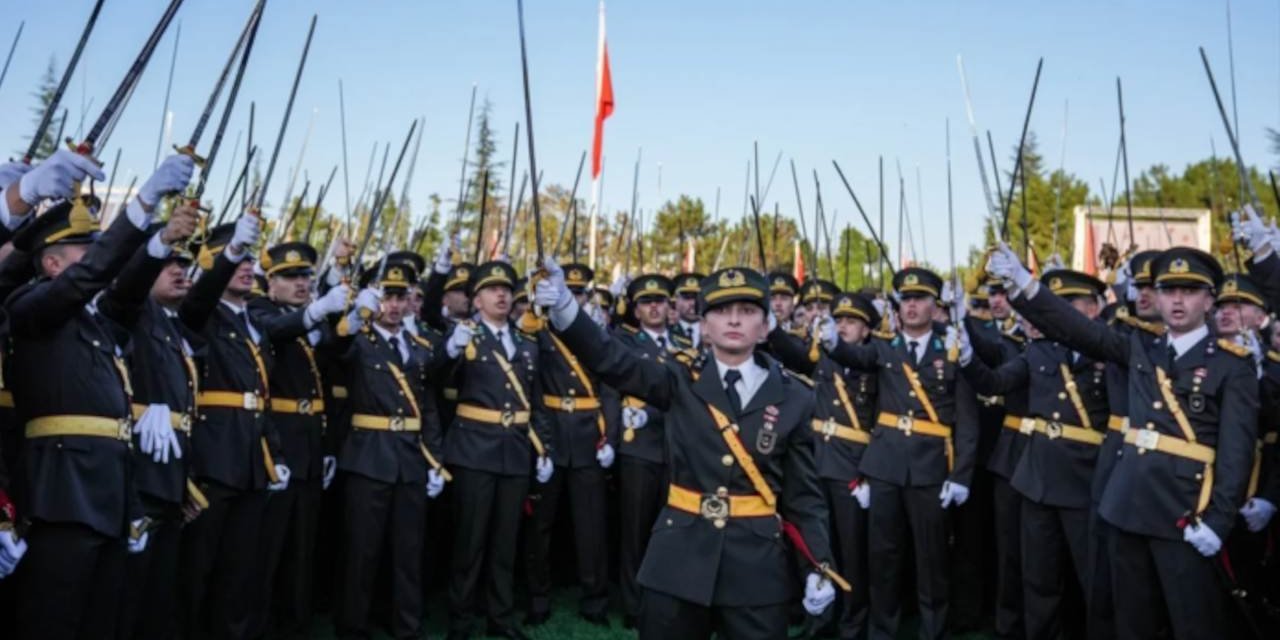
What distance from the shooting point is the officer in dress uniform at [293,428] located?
273 inches

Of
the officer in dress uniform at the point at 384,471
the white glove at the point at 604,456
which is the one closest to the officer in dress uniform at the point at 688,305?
the white glove at the point at 604,456

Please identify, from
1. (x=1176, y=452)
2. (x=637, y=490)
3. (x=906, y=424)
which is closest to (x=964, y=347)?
(x=906, y=424)

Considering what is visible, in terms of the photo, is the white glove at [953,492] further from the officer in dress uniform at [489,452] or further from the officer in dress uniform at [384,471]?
the officer in dress uniform at [384,471]

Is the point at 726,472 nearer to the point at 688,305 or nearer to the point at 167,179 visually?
the point at 167,179

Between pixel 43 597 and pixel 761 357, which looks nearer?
pixel 43 597

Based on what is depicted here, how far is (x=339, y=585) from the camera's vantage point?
737cm

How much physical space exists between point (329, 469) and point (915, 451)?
14.7 ft

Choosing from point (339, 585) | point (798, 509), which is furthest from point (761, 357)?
point (339, 585)

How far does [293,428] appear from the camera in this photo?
283 inches

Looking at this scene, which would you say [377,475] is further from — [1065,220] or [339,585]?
[1065,220]

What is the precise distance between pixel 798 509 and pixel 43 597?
3.35 meters

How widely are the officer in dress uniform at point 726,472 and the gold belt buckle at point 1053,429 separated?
337cm

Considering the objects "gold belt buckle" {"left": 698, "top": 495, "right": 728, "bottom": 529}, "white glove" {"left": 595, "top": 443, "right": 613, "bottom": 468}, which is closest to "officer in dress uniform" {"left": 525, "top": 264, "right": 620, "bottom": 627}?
"white glove" {"left": 595, "top": 443, "right": 613, "bottom": 468}

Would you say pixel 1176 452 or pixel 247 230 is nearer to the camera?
pixel 247 230
